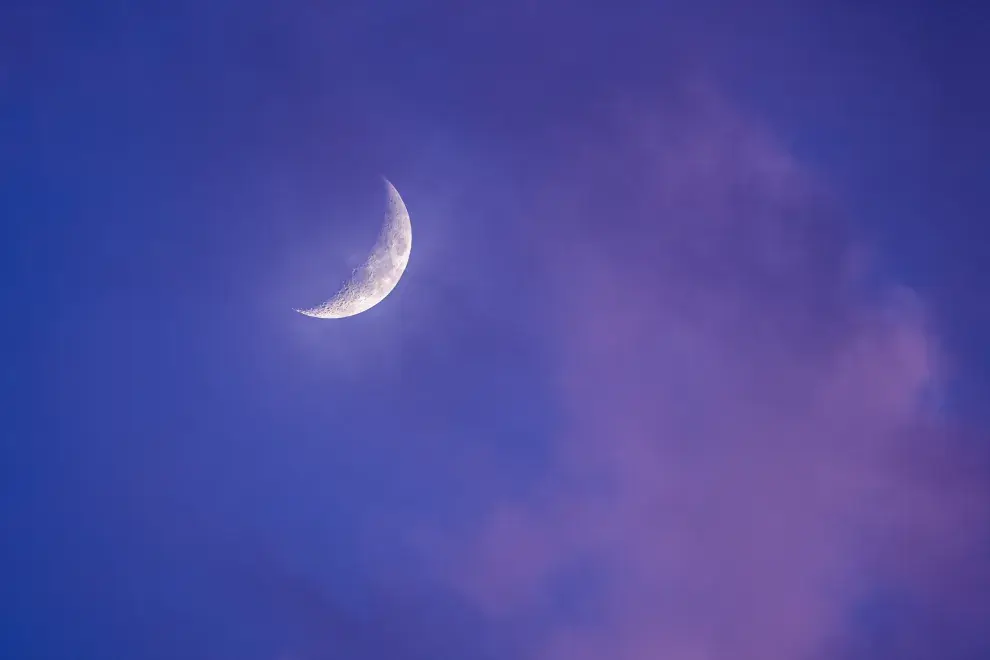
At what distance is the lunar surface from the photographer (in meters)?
19.0

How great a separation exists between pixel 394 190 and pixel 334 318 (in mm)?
4989

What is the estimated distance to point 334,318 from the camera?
19625 mm

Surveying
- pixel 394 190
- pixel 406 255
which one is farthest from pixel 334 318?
pixel 394 190

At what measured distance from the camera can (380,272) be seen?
1919 cm

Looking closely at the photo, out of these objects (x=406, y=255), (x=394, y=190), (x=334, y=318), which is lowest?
(x=334, y=318)

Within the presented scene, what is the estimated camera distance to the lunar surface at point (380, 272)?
18992 mm

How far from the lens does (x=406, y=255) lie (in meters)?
19.7

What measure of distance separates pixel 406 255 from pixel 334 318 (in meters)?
3.39

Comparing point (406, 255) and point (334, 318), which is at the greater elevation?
point (406, 255)

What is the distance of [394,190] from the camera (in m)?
19.5

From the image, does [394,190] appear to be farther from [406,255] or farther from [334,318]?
[334,318]

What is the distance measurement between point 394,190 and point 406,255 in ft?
7.57
